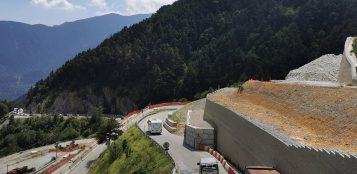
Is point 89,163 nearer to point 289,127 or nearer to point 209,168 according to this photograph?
point 209,168

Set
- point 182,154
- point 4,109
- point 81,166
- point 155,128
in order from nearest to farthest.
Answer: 1. point 182,154
2. point 155,128
3. point 81,166
4. point 4,109

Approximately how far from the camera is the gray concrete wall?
18.2m

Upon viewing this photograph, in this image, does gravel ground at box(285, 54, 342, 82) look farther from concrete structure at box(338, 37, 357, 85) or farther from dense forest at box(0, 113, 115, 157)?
dense forest at box(0, 113, 115, 157)

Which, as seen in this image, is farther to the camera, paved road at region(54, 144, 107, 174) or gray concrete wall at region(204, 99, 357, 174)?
paved road at region(54, 144, 107, 174)

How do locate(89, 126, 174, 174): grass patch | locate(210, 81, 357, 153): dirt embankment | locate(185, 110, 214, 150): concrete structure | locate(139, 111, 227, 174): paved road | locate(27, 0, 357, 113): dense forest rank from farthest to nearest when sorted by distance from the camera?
locate(27, 0, 357, 113): dense forest → locate(185, 110, 214, 150): concrete structure → locate(89, 126, 174, 174): grass patch → locate(139, 111, 227, 174): paved road → locate(210, 81, 357, 153): dirt embankment

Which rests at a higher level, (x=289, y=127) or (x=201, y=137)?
(x=289, y=127)

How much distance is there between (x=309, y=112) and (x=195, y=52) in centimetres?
12345

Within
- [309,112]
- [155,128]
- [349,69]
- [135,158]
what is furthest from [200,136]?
[349,69]

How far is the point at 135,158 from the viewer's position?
135ft

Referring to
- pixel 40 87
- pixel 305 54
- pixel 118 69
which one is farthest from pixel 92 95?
pixel 305 54

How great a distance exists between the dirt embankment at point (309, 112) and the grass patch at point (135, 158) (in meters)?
6.61

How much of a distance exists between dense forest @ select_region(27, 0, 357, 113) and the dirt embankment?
79797 mm

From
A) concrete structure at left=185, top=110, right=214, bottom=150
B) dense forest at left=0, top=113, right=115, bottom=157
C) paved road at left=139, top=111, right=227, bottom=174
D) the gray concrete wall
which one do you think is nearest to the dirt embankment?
the gray concrete wall

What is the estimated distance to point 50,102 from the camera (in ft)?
526
